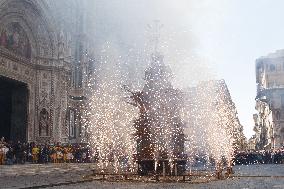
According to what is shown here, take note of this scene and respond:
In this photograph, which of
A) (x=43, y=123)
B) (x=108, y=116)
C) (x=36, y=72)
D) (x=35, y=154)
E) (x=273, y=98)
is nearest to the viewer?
(x=35, y=154)

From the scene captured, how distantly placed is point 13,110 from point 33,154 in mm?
5345

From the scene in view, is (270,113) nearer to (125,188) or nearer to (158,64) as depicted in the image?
(158,64)

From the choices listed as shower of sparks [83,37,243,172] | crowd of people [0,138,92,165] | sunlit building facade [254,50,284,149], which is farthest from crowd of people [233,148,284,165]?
sunlit building facade [254,50,284,149]

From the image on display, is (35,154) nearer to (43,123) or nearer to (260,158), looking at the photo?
(43,123)

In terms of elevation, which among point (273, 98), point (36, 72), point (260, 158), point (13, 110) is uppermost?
point (273, 98)

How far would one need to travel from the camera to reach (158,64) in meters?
16.5

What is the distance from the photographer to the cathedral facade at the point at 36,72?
25.5 meters

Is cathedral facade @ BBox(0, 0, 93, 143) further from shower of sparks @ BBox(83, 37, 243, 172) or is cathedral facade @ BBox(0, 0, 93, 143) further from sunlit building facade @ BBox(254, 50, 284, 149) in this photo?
sunlit building facade @ BBox(254, 50, 284, 149)

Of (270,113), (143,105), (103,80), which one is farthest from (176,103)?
(270,113)

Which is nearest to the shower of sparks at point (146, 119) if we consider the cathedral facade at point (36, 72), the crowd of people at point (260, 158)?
the crowd of people at point (260, 158)

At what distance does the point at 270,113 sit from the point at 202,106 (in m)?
17.3

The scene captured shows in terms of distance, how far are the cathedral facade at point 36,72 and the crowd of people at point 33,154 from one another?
2520 millimetres

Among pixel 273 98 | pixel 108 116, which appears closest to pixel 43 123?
Answer: pixel 108 116

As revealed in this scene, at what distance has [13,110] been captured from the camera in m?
27.4
